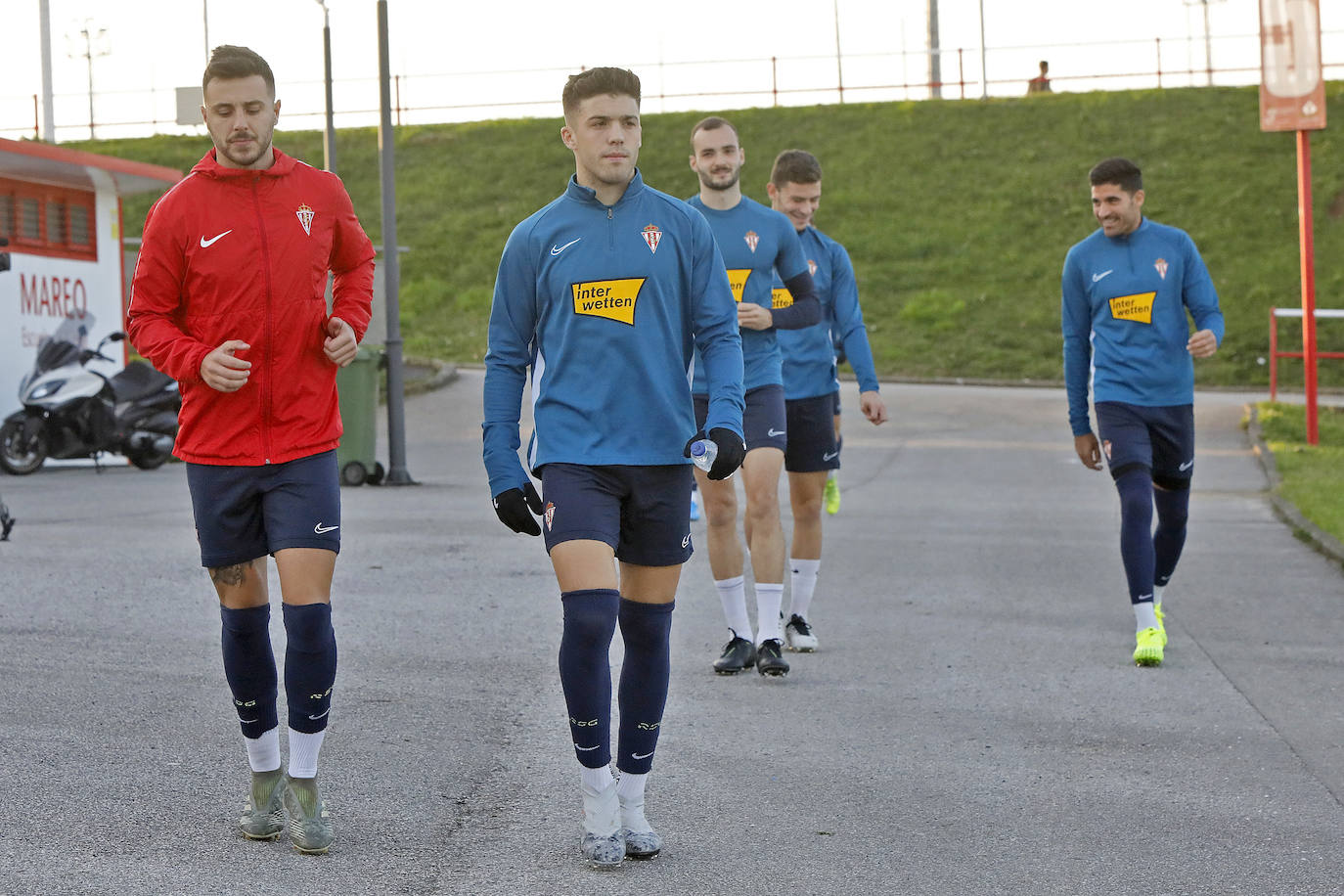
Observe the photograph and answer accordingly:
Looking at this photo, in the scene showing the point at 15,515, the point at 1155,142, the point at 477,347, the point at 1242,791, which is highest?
the point at 1155,142

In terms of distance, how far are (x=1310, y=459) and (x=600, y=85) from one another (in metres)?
14.7

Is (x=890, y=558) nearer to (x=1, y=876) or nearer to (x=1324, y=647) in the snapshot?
(x=1324, y=647)

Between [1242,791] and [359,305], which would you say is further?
[1242,791]

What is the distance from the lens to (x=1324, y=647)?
7.77m

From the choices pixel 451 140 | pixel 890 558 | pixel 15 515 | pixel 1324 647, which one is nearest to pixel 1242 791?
pixel 1324 647

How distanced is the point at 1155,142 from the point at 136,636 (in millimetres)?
39296

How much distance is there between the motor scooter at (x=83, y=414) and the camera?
694 inches

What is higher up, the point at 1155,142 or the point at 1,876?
the point at 1155,142

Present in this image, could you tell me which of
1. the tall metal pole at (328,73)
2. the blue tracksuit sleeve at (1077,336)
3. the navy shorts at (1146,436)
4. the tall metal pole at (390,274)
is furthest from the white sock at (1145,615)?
the tall metal pole at (328,73)

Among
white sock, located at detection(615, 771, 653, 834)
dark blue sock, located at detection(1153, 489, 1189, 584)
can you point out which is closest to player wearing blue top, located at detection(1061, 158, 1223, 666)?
dark blue sock, located at detection(1153, 489, 1189, 584)

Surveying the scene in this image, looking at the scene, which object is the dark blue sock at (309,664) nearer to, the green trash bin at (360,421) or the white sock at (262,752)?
the white sock at (262,752)

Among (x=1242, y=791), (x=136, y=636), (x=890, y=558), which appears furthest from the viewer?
(x=890, y=558)

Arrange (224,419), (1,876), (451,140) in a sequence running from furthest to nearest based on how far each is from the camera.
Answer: (451,140), (224,419), (1,876)

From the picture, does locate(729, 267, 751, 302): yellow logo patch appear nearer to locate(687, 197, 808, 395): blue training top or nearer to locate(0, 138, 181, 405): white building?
locate(687, 197, 808, 395): blue training top
